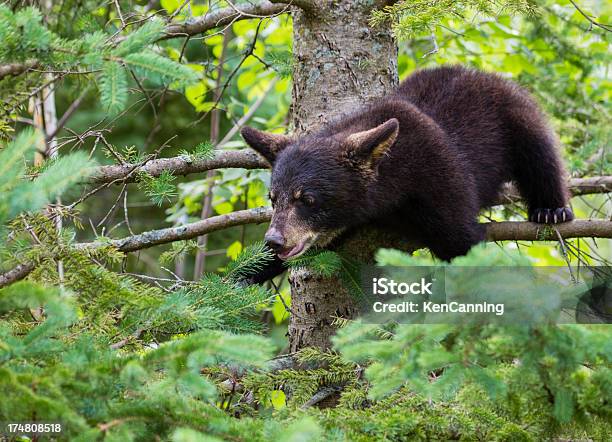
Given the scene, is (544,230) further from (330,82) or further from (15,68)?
(15,68)

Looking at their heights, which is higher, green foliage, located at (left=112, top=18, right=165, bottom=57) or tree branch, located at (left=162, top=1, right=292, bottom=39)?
green foliage, located at (left=112, top=18, right=165, bottom=57)

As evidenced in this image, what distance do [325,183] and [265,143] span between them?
484 millimetres

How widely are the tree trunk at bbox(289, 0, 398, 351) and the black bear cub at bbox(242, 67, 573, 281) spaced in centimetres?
14

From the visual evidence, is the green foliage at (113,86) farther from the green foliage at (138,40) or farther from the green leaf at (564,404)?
the green leaf at (564,404)

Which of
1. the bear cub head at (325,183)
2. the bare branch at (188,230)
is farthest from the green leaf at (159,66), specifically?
the bear cub head at (325,183)

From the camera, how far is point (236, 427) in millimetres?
2100

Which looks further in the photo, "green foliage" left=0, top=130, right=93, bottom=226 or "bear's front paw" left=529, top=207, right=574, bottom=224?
"bear's front paw" left=529, top=207, right=574, bottom=224

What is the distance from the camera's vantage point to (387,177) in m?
4.30

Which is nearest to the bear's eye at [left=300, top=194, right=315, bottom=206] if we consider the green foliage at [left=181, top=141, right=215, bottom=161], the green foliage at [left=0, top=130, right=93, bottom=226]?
the green foliage at [left=181, top=141, right=215, bottom=161]

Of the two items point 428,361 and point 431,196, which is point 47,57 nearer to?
point 428,361

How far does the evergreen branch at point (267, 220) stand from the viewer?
153 inches

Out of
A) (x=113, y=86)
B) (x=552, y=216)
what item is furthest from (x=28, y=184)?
(x=552, y=216)

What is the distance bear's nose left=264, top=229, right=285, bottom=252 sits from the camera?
3906 millimetres

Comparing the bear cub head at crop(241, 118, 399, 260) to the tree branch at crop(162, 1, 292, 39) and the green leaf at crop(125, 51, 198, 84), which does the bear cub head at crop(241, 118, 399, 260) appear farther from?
the green leaf at crop(125, 51, 198, 84)
